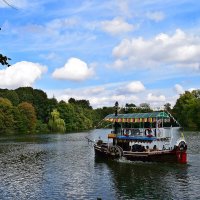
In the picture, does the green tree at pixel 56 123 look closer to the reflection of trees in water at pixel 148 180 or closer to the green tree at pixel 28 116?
the green tree at pixel 28 116

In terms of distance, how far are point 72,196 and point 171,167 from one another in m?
19.0

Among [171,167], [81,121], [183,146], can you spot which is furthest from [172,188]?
[81,121]

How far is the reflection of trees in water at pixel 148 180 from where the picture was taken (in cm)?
3303

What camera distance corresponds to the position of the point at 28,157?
62719mm

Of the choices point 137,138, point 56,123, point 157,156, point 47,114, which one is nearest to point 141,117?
point 137,138

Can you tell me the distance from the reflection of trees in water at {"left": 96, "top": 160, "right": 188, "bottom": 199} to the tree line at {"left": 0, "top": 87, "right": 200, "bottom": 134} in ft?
307

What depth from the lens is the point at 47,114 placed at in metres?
164

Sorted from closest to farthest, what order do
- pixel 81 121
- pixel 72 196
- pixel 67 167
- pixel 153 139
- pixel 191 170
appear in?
1. pixel 72 196
2. pixel 191 170
3. pixel 67 167
4. pixel 153 139
5. pixel 81 121

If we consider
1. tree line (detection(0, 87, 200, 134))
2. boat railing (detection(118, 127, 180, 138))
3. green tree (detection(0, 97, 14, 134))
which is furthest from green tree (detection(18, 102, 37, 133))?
boat railing (detection(118, 127, 180, 138))

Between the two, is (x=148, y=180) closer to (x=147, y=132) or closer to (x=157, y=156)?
(x=157, y=156)

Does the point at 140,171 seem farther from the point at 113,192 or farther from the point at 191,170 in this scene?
the point at 113,192

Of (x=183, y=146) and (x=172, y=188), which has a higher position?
(x=183, y=146)

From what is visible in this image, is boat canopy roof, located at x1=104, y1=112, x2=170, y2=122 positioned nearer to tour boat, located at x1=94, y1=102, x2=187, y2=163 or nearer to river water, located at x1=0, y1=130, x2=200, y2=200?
tour boat, located at x1=94, y1=102, x2=187, y2=163

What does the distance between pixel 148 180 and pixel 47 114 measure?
421ft
